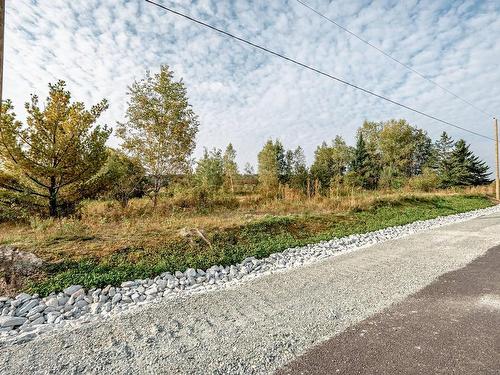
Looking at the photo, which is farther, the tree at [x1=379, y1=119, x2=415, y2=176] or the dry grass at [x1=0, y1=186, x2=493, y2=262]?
the tree at [x1=379, y1=119, x2=415, y2=176]

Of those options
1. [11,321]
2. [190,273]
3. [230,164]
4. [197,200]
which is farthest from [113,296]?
[230,164]

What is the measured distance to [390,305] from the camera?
3.78 m

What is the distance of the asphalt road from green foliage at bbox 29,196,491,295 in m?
3.55

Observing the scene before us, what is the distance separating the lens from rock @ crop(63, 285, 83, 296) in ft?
14.6

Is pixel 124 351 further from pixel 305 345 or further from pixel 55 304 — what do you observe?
pixel 55 304

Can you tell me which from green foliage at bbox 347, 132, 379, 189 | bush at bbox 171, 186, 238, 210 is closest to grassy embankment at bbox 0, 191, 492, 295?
bush at bbox 171, 186, 238, 210

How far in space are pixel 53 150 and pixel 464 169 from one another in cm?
4995

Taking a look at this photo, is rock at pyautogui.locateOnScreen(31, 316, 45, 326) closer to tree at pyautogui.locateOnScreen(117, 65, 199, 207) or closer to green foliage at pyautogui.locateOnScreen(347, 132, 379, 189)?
tree at pyautogui.locateOnScreen(117, 65, 199, 207)

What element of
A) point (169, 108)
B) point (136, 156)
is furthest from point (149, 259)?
point (169, 108)

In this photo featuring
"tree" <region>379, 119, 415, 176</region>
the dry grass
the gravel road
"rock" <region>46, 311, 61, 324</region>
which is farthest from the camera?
"tree" <region>379, 119, 415, 176</region>

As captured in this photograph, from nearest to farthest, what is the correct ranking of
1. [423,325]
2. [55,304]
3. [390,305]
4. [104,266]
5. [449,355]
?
1. [449,355]
2. [423,325]
3. [390,305]
4. [55,304]
5. [104,266]

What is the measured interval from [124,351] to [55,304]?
7.10 ft

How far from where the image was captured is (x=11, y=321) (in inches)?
143

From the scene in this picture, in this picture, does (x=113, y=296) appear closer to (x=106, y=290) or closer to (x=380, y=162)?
(x=106, y=290)
